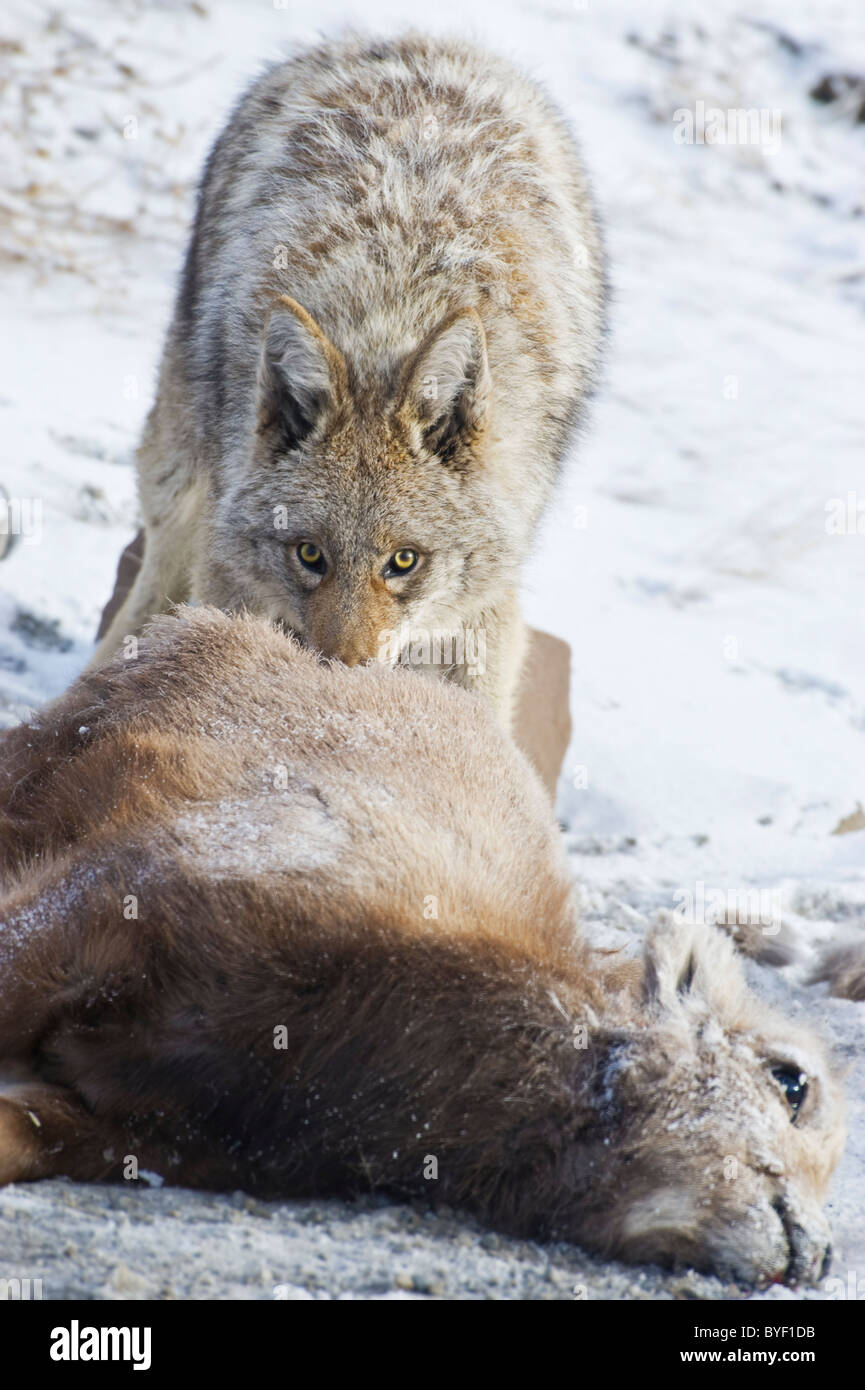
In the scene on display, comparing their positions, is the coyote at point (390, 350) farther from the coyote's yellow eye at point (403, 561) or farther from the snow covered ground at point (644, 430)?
the snow covered ground at point (644, 430)

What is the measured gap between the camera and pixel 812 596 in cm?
1049

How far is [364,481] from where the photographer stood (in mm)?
4785

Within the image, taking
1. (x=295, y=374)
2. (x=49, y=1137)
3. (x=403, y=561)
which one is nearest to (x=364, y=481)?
(x=403, y=561)

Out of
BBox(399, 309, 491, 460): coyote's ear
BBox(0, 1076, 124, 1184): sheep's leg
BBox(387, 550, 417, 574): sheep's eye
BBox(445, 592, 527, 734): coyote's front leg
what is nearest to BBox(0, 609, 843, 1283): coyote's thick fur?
BBox(0, 1076, 124, 1184): sheep's leg

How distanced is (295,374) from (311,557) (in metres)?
0.65

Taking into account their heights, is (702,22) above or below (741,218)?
above

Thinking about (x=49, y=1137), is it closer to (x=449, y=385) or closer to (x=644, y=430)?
(x=449, y=385)

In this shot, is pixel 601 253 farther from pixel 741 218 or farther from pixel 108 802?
pixel 741 218

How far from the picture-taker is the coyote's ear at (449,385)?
15.3 ft

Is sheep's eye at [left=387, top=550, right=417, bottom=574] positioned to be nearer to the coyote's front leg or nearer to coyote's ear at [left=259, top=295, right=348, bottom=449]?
coyote's ear at [left=259, top=295, right=348, bottom=449]

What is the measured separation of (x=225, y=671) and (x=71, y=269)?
31.5 ft
